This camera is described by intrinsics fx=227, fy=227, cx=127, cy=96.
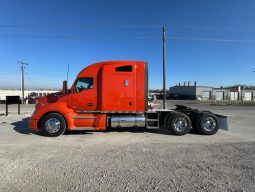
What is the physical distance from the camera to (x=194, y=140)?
8.39m

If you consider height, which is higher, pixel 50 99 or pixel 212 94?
pixel 212 94

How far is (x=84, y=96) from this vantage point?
9477 mm

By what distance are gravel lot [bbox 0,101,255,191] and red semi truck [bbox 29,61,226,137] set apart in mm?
970

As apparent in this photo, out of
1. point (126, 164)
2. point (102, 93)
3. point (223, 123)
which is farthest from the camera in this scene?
point (223, 123)

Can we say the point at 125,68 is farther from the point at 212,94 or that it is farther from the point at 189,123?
the point at 212,94

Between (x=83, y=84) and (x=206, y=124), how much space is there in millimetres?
5459

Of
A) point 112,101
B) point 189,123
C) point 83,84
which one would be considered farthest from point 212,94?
point 83,84

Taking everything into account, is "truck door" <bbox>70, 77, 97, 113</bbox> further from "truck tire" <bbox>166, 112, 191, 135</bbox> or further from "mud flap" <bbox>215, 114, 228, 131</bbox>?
"mud flap" <bbox>215, 114, 228, 131</bbox>

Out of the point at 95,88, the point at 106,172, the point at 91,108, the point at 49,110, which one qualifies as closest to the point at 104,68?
the point at 95,88

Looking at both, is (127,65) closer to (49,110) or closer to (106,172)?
(49,110)

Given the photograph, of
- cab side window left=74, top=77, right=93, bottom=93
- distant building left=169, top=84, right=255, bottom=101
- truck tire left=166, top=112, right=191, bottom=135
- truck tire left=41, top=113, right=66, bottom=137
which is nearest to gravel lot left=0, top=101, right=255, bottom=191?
truck tire left=41, top=113, right=66, bottom=137

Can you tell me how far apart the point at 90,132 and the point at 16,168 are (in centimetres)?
489

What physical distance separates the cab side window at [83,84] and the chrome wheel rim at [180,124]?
12.7 feet

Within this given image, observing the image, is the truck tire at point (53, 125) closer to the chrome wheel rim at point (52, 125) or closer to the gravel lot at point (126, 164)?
the chrome wheel rim at point (52, 125)
